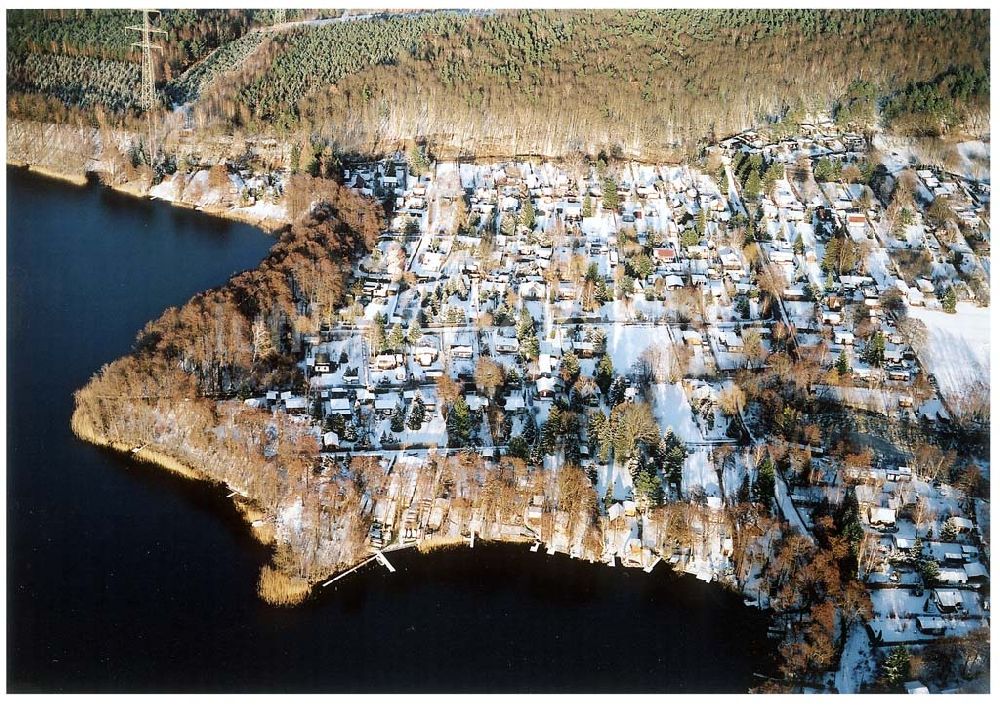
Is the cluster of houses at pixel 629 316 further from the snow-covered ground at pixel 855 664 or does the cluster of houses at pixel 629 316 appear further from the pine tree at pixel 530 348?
the snow-covered ground at pixel 855 664

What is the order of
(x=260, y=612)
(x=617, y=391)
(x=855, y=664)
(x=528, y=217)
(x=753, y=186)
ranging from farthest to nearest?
(x=753, y=186) < (x=528, y=217) < (x=617, y=391) < (x=260, y=612) < (x=855, y=664)

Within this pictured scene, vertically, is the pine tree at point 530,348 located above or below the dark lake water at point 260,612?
above

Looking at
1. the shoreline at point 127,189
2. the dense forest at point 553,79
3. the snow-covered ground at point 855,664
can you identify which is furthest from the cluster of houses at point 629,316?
the shoreline at point 127,189

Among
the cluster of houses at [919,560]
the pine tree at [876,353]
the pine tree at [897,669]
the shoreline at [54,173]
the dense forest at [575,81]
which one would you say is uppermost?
the dense forest at [575,81]

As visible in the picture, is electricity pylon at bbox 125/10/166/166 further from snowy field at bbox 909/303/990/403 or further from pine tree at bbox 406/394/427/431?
snowy field at bbox 909/303/990/403

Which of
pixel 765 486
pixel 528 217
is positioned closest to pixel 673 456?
pixel 765 486

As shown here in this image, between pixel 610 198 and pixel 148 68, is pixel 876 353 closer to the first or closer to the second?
pixel 610 198

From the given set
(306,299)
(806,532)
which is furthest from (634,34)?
(806,532)

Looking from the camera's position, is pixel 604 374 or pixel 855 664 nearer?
pixel 855 664
